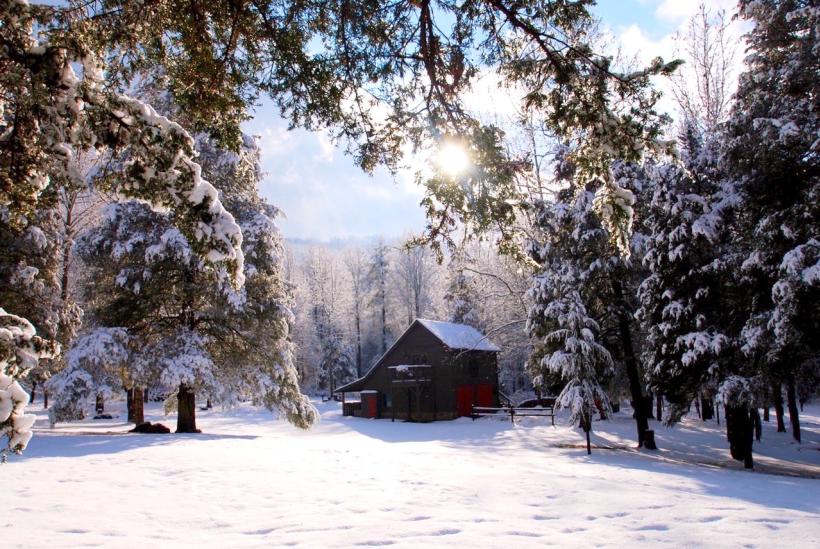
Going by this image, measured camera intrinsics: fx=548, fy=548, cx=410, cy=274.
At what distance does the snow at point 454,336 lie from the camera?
39.0 meters

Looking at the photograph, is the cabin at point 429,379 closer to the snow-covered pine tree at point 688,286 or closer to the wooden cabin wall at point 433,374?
the wooden cabin wall at point 433,374

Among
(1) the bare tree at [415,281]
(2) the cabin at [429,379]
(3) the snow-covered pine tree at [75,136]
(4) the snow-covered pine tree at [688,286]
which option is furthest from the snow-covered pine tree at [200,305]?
(1) the bare tree at [415,281]

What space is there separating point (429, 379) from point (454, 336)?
13.8 feet

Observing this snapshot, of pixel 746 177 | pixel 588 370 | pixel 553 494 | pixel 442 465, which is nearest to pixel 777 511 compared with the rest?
pixel 553 494

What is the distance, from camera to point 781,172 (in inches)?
607

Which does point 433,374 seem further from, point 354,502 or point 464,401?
point 354,502

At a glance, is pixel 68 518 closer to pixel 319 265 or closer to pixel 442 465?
pixel 442 465

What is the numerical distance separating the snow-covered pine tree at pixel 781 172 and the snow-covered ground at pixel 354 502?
16.0 ft

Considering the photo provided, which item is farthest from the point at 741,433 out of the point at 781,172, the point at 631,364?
the point at 781,172

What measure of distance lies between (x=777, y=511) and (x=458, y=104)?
7.34 meters

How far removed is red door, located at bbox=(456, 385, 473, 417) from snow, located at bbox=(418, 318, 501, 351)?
2910 mm

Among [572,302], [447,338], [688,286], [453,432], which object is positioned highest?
[688,286]

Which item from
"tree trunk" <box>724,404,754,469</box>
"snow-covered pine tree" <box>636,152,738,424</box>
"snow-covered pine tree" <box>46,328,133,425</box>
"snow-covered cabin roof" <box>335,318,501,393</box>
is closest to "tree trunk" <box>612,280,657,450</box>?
"snow-covered pine tree" <box>636,152,738,424</box>

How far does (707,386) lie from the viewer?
62.2ft
